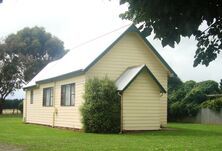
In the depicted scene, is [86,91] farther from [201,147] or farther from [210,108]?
[210,108]

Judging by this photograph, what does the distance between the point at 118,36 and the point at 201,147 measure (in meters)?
11.9

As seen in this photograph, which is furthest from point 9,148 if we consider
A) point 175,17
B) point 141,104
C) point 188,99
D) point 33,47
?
point 33,47

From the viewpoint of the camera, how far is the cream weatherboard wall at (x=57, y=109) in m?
25.8

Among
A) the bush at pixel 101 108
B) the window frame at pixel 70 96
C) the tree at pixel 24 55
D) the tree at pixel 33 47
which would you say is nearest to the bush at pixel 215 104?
the window frame at pixel 70 96

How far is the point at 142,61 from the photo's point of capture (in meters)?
27.0

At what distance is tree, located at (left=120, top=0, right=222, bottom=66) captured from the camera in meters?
6.16

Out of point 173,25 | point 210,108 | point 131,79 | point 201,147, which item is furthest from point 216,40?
point 210,108

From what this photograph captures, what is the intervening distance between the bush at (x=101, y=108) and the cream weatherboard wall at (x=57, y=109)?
60.1 inches

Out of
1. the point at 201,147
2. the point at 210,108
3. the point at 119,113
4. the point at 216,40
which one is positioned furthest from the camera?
the point at 210,108

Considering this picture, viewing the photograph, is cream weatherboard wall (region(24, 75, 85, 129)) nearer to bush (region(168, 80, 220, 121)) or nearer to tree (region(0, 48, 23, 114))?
bush (region(168, 80, 220, 121))

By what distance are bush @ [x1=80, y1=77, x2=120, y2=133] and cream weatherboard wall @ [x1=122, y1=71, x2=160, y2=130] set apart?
1.96ft

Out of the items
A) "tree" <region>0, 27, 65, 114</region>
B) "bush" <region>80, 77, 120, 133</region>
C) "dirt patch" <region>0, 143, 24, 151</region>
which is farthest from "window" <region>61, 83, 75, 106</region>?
"tree" <region>0, 27, 65, 114</region>

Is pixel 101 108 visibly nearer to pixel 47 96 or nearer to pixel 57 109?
pixel 57 109

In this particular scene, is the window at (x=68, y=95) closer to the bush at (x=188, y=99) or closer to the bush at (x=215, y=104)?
the bush at (x=215, y=104)
